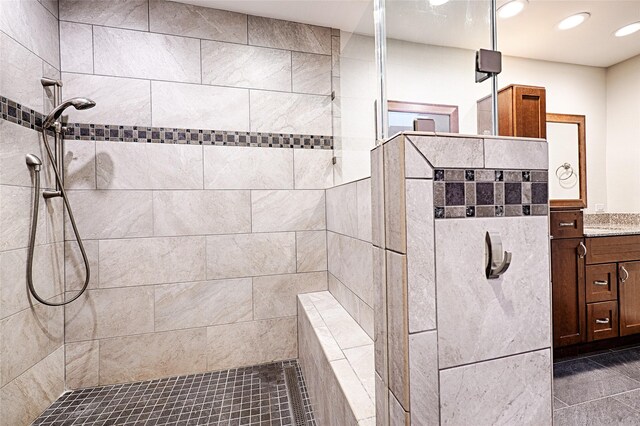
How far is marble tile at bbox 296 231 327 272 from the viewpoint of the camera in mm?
2295

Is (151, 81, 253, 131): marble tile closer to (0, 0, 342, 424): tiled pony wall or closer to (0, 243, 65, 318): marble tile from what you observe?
(0, 0, 342, 424): tiled pony wall

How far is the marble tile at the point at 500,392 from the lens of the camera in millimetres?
727

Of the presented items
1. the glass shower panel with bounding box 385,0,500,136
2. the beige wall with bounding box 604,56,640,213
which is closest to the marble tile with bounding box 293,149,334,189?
the glass shower panel with bounding box 385,0,500,136

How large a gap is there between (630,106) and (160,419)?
14.4 feet

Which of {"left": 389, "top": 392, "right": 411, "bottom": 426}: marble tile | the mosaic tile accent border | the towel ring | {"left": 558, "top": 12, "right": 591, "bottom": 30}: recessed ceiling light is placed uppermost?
{"left": 558, "top": 12, "right": 591, "bottom": 30}: recessed ceiling light

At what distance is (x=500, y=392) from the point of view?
77cm

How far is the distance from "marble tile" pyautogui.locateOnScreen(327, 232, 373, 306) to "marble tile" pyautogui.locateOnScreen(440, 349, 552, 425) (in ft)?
2.28

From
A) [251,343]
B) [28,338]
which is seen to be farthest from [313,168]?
[28,338]

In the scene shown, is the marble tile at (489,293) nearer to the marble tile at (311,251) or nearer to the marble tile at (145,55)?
the marble tile at (311,251)

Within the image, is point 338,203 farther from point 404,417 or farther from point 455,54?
point 404,417

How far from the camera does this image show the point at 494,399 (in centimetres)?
76

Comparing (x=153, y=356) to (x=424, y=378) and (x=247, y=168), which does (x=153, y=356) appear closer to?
(x=247, y=168)

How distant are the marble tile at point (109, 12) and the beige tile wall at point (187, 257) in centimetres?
78

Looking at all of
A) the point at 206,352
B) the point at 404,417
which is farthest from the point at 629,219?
the point at 206,352
